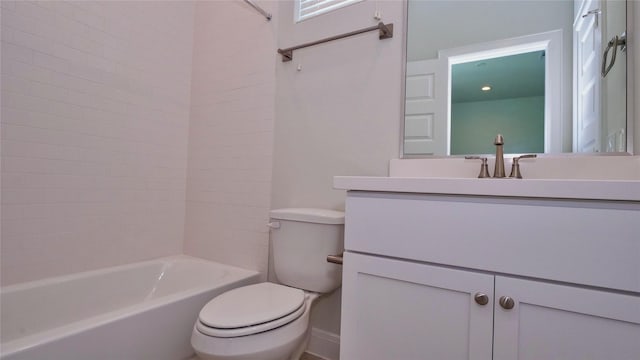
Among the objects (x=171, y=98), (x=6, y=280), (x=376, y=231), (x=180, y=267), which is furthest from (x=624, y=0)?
(x=6, y=280)

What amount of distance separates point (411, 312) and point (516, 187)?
449 mm

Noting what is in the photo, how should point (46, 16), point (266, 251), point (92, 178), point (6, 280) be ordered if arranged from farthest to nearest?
point (266, 251), point (92, 178), point (46, 16), point (6, 280)

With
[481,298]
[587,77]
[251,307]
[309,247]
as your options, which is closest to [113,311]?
[251,307]

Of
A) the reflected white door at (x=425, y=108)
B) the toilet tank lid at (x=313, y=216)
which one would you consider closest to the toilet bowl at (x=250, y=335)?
the toilet tank lid at (x=313, y=216)

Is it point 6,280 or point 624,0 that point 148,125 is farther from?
point 624,0

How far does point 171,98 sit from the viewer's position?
2104mm

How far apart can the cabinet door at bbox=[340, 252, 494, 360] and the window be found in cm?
131

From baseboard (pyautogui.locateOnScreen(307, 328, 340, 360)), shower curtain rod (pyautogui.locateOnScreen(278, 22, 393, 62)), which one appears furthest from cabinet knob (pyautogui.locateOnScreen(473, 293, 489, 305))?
shower curtain rod (pyautogui.locateOnScreen(278, 22, 393, 62))

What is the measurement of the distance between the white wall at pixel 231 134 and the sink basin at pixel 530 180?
0.87 metres

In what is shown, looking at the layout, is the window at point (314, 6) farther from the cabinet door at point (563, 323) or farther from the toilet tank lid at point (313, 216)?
the cabinet door at point (563, 323)

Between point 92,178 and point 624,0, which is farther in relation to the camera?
point 92,178

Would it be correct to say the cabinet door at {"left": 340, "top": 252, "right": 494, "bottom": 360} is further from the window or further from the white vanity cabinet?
the window

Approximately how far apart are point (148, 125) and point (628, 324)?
2.26 m

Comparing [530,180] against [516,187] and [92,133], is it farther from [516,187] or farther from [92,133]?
[92,133]
